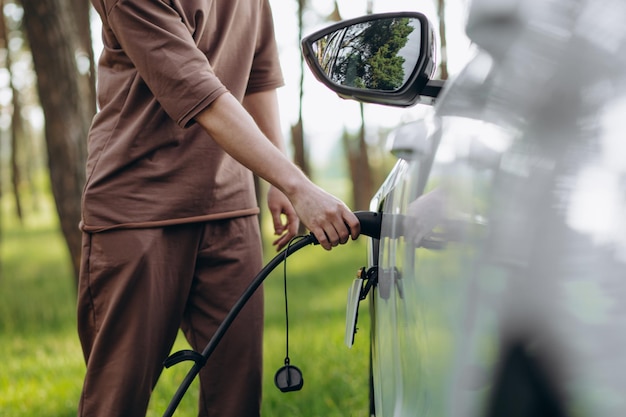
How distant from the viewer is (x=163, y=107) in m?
1.91

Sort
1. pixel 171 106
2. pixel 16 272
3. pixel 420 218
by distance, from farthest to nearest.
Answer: pixel 16 272 → pixel 171 106 → pixel 420 218

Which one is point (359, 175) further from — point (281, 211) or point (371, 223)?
point (371, 223)

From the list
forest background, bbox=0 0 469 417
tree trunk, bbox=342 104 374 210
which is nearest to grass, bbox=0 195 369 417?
forest background, bbox=0 0 469 417

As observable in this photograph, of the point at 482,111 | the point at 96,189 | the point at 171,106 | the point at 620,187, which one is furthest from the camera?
the point at 96,189

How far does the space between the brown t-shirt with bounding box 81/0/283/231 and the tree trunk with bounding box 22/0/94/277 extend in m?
4.97

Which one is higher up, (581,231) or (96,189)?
(581,231)

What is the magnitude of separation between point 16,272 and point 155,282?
12.2 meters

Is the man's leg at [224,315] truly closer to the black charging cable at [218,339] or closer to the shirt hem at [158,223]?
the shirt hem at [158,223]

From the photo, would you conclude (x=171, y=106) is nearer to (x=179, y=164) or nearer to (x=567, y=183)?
(x=179, y=164)

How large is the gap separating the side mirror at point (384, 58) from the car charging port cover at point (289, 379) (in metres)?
0.78

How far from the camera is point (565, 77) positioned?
1157 mm

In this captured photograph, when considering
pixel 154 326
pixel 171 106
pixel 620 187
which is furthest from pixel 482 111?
pixel 154 326

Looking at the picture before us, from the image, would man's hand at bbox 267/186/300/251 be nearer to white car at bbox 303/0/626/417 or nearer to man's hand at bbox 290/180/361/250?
man's hand at bbox 290/180/361/250

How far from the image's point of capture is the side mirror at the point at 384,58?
168 cm
